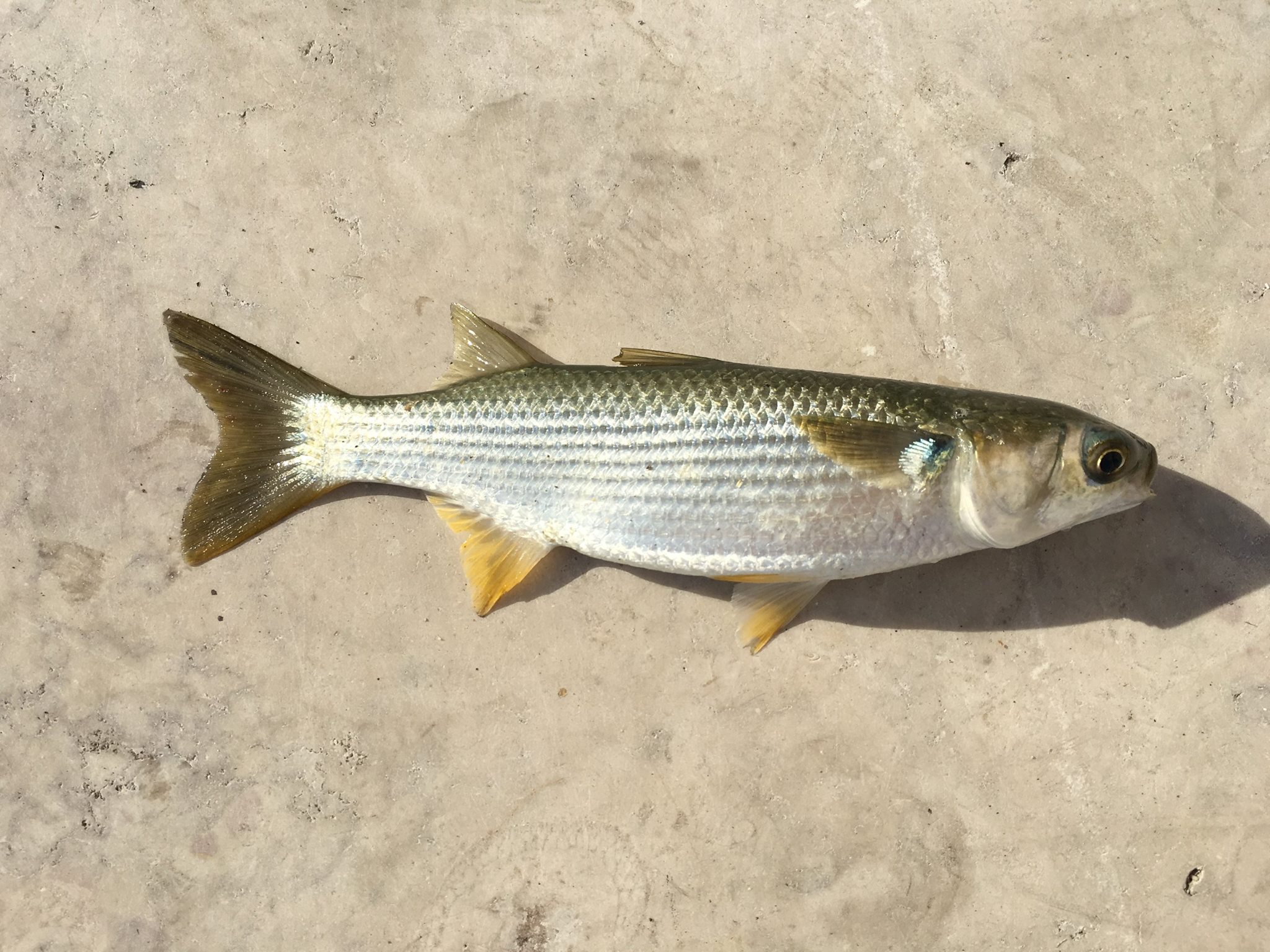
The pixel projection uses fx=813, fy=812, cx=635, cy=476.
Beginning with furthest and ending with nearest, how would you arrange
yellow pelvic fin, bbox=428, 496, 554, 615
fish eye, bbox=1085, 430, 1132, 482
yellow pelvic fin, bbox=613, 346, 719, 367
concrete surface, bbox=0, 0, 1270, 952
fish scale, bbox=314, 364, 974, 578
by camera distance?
concrete surface, bbox=0, 0, 1270, 952 → yellow pelvic fin, bbox=428, 496, 554, 615 → yellow pelvic fin, bbox=613, 346, 719, 367 → fish scale, bbox=314, 364, 974, 578 → fish eye, bbox=1085, 430, 1132, 482

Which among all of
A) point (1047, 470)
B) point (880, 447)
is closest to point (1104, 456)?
point (1047, 470)

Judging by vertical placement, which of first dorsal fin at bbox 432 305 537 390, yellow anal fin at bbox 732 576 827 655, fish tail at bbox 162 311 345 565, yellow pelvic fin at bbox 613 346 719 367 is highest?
yellow pelvic fin at bbox 613 346 719 367

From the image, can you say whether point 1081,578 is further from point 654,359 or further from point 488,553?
point 488,553

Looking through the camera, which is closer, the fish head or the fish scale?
the fish head

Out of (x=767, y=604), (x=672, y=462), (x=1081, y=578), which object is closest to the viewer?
(x=672, y=462)

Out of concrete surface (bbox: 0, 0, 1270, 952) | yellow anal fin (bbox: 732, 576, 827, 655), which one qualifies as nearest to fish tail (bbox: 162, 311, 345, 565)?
concrete surface (bbox: 0, 0, 1270, 952)

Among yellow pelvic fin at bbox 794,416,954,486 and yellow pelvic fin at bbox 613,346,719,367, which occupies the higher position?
yellow pelvic fin at bbox 613,346,719,367

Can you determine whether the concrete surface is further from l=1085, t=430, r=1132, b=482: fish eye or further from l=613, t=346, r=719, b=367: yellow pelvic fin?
l=1085, t=430, r=1132, b=482: fish eye
